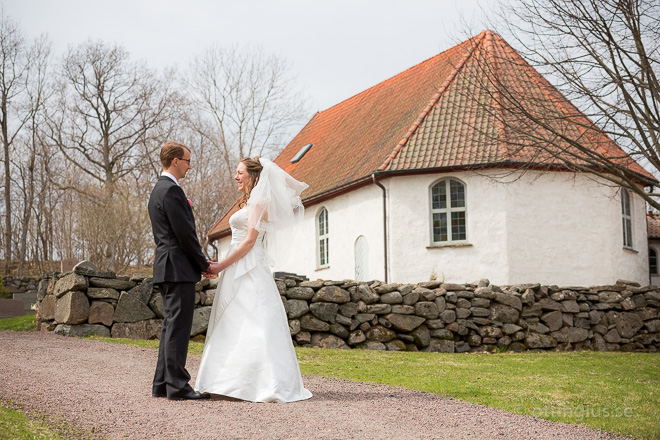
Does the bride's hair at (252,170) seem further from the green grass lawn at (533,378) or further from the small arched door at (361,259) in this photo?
the small arched door at (361,259)

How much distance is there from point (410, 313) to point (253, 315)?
794cm

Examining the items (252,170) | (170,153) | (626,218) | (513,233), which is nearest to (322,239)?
(513,233)

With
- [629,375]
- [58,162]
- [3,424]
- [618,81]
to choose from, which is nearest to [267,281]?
[3,424]

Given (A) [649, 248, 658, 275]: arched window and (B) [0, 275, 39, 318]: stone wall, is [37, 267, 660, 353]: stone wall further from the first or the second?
(A) [649, 248, 658, 275]: arched window

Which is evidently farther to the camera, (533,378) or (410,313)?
(410,313)

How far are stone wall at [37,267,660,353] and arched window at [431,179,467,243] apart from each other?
260 centimetres

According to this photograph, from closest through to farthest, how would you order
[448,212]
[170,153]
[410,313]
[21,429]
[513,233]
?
1. [21,429]
2. [170,153]
3. [410,313]
4. [513,233]
5. [448,212]

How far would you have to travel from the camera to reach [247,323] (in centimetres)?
665

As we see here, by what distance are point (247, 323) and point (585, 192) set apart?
13715mm

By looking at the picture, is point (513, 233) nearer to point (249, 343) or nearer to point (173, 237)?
point (249, 343)

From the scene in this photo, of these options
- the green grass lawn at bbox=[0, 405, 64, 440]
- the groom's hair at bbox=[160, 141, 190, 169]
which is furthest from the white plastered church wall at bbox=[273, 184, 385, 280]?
the green grass lawn at bbox=[0, 405, 64, 440]

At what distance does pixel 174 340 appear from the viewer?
20.5 ft

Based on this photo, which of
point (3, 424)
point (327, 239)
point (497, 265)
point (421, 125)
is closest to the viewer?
point (3, 424)

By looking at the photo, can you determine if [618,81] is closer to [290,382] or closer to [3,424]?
[290,382]
